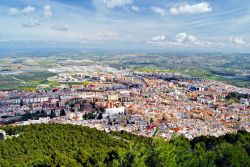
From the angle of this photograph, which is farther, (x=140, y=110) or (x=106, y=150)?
(x=140, y=110)

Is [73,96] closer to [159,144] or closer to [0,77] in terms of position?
[0,77]

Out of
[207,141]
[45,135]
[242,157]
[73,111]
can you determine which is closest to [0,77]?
[73,111]

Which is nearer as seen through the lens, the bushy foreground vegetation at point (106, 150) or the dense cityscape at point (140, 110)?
the bushy foreground vegetation at point (106, 150)

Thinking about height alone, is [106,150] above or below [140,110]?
above

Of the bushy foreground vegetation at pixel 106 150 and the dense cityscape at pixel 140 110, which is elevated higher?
the bushy foreground vegetation at pixel 106 150

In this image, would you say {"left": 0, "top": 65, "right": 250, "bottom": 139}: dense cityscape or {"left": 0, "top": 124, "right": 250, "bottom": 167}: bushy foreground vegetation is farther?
{"left": 0, "top": 65, "right": 250, "bottom": 139}: dense cityscape

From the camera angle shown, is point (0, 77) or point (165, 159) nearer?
point (165, 159)

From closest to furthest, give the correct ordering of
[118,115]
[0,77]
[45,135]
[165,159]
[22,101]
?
[165,159]
[45,135]
[118,115]
[22,101]
[0,77]

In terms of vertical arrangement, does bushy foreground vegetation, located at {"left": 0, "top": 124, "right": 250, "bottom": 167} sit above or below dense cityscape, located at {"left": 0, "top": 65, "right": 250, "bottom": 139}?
above
